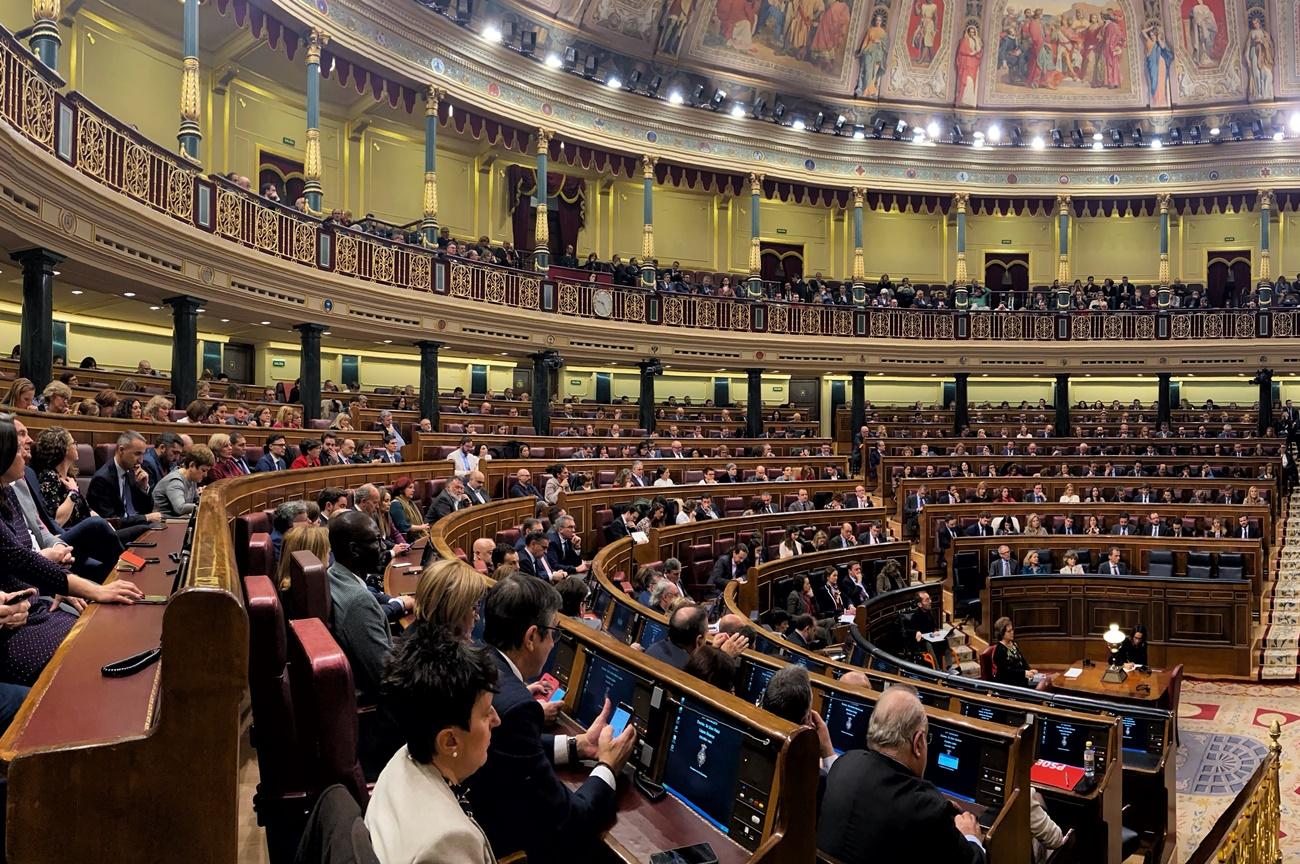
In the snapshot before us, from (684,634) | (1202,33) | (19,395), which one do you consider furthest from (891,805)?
(1202,33)

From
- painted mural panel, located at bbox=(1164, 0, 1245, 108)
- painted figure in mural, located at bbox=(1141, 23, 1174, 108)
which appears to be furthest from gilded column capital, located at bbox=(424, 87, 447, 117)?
painted mural panel, located at bbox=(1164, 0, 1245, 108)

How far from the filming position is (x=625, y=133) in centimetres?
1870

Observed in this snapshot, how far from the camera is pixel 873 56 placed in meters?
21.7

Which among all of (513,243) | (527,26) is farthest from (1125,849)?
(513,243)

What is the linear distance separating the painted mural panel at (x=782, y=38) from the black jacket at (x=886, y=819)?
19743 millimetres

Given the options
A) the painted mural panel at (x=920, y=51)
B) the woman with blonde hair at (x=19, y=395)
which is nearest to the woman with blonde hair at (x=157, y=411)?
the woman with blonde hair at (x=19, y=395)

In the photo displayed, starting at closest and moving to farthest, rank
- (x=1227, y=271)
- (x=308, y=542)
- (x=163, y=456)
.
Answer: (x=308, y=542) → (x=163, y=456) → (x=1227, y=271)

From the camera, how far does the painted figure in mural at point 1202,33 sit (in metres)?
21.6

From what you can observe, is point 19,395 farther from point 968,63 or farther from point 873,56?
point 968,63

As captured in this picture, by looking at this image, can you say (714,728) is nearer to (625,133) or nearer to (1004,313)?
(625,133)

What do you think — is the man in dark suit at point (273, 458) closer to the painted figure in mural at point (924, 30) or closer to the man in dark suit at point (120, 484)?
the man in dark suit at point (120, 484)

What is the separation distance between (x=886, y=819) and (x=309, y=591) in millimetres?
1766

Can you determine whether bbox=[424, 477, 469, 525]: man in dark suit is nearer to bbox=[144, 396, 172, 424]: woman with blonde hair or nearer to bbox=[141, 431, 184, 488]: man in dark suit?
bbox=[144, 396, 172, 424]: woman with blonde hair

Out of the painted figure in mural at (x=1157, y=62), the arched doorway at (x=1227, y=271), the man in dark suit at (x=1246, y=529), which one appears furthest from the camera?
the arched doorway at (x=1227, y=271)
